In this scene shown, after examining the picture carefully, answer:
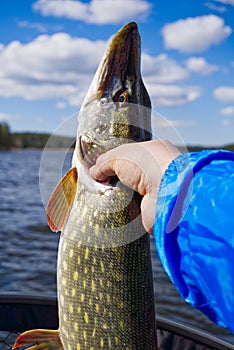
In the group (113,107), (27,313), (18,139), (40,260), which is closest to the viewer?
(113,107)

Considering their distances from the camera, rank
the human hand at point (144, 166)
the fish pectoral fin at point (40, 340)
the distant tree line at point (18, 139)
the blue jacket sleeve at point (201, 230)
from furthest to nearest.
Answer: the distant tree line at point (18, 139) < the fish pectoral fin at point (40, 340) < the human hand at point (144, 166) < the blue jacket sleeve at point (201, 230)

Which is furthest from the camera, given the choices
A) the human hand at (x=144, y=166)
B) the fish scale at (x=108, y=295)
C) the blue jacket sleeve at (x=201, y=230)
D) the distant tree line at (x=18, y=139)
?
the distant tree line at (x=18, y=139)

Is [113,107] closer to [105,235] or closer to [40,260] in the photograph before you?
[105,235]

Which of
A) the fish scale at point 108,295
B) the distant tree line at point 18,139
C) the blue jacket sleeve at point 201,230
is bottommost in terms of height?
the fish scale at point 108,295

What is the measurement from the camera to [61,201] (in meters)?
2.05

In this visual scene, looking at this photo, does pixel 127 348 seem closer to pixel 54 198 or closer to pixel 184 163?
pixel 54 198

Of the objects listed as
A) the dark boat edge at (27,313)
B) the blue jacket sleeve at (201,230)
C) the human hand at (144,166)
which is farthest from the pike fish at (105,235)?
the dark boat edge at (27,313)

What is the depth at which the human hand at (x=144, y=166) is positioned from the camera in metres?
1.76

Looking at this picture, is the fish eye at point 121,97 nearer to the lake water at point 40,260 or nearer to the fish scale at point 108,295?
the lake water at point 40,260

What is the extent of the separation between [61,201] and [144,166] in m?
0.47

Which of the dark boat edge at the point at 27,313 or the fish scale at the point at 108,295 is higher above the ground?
the fish scale at the point at 108,295

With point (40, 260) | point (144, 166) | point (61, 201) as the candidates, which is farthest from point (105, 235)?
point (40, 260)

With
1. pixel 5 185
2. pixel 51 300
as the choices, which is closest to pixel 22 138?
pixel 5 185

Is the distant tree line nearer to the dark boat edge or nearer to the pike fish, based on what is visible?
the dark boat edge
